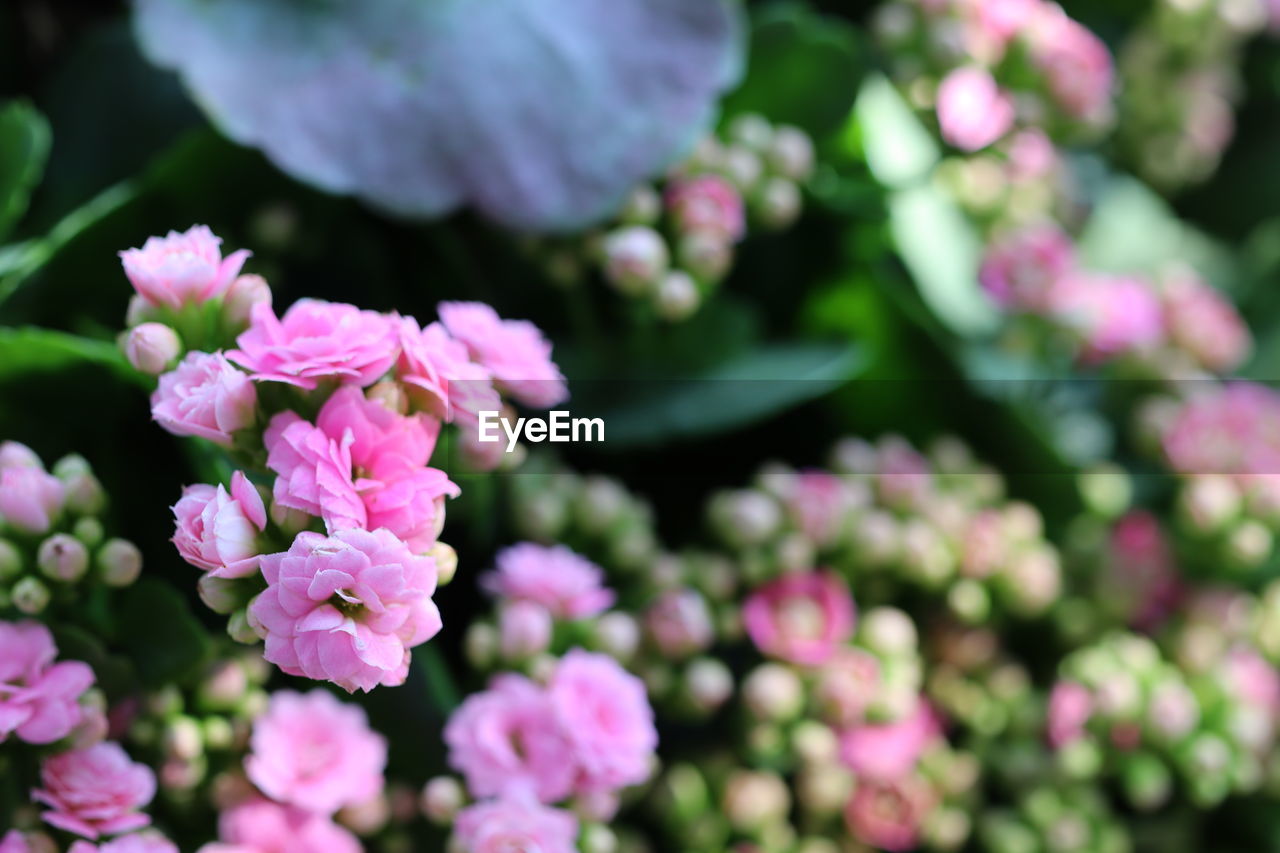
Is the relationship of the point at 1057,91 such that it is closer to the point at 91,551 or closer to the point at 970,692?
A: the point at 970,692

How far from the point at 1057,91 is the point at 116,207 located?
0.46 m

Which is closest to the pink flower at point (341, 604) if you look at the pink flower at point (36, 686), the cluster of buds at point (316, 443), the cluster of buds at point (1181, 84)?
the cluster of buds at point (316, 443)

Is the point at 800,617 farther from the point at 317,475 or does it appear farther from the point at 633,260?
the point at 317,475

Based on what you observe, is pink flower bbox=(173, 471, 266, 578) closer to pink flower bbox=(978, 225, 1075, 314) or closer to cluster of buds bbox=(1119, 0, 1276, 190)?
pink flower bbox=(978, 225, 1075, 314)

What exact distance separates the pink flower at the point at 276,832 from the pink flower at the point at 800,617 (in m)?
0.21

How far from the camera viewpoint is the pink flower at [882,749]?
0.53 metres

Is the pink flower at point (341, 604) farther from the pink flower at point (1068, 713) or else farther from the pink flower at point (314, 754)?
the pink flower at point (1068, 713)

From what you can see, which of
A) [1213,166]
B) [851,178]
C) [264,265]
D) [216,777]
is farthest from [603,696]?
[1213,166]

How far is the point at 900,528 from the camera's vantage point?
0.57 meters

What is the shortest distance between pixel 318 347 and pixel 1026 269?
1.60 feet

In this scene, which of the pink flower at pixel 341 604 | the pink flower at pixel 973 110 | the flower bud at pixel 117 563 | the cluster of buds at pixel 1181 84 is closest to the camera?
the pink flower at pixel 341 604

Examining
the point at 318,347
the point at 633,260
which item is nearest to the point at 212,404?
the point at 318,347

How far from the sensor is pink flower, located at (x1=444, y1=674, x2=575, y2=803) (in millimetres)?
375

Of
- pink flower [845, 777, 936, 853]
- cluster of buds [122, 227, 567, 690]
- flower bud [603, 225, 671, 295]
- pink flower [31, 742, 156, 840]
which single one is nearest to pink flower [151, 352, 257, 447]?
cluster of buds [122, 227, 567, 690]
